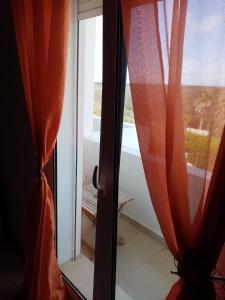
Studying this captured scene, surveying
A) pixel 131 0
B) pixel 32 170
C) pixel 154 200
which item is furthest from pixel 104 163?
pixel 32 170

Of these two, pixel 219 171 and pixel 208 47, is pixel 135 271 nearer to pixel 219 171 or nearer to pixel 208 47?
pixel 219 171

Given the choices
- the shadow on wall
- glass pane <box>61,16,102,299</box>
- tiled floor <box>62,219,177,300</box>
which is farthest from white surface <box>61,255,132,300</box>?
the shadow on wall

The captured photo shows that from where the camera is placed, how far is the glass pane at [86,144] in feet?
4.65

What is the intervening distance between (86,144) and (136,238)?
0.68 m

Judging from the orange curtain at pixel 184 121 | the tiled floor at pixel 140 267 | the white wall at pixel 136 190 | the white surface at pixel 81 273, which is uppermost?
the orange curtain at pixel 184 121

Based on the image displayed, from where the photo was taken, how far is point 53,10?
119cm

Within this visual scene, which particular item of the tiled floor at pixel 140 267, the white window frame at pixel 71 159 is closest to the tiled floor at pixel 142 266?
the tiled floor at pixel 140 267

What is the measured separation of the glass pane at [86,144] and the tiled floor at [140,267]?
42 centimetres

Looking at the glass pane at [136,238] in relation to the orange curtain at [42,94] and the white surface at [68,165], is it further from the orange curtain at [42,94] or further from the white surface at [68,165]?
the white surface at [68,165]

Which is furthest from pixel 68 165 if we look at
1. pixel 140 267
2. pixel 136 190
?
pixel 140 267

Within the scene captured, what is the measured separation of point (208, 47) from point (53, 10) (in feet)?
2.79

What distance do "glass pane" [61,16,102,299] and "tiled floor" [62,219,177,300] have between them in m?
0.42

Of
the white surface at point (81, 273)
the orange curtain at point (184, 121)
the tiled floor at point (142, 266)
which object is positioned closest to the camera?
the orange curtain at point (184, 121)

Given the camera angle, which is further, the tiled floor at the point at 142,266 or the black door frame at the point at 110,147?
the tiled floor at the point at 142,266
